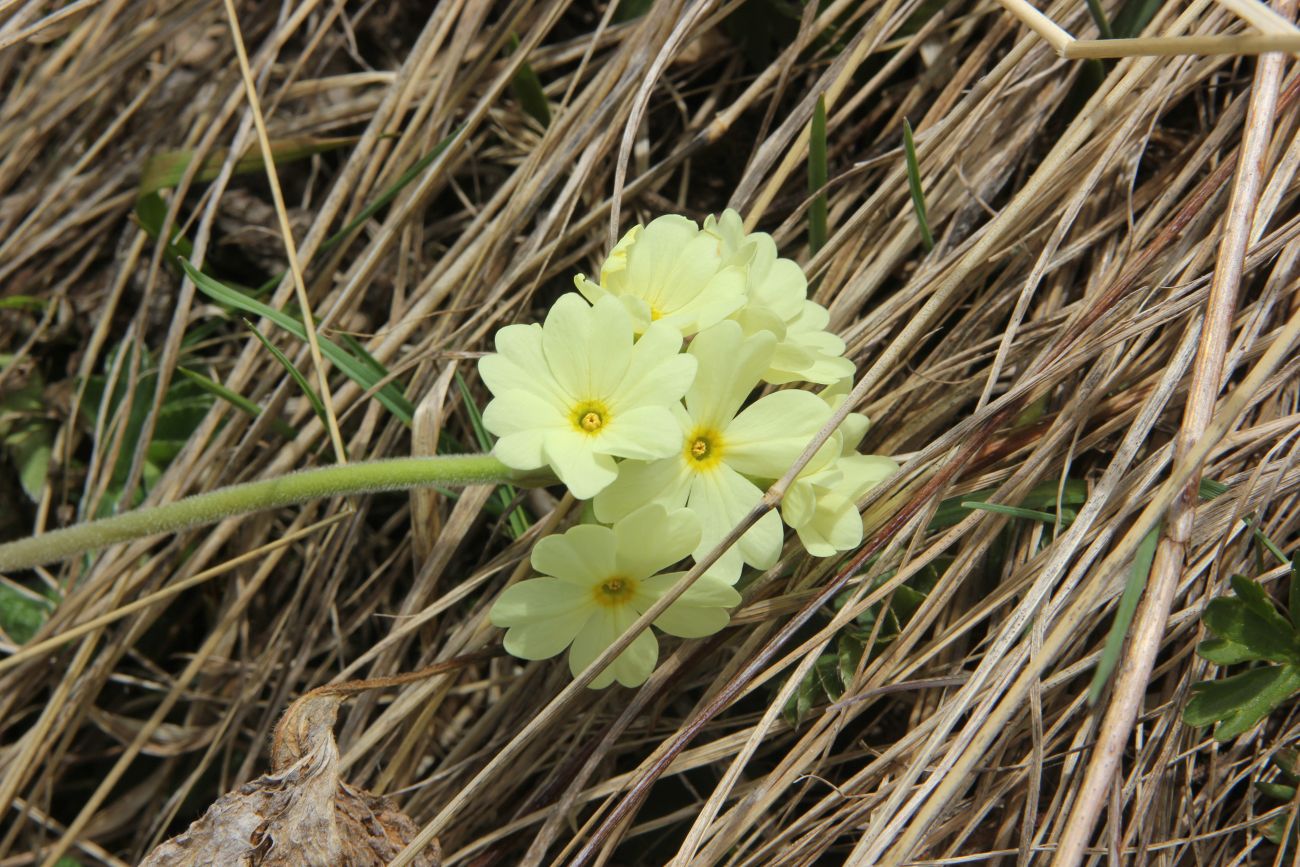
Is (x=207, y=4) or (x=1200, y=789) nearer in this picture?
(x=1200, y=789)

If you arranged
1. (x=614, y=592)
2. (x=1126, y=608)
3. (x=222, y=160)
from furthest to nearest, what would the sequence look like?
(x=222, y=160)
(x=614, y=592)
(x=1126, y=608)

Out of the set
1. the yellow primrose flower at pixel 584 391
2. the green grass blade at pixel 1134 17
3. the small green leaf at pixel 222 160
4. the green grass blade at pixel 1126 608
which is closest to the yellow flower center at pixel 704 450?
the yellow primrose flower at pixel 584 391

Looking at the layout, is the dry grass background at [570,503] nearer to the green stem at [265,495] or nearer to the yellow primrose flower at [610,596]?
the yellow primrose flower at [610,596]

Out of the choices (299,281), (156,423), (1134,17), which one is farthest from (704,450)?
(156,423)

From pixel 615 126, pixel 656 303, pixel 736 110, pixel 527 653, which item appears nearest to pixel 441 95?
pixel 615 126

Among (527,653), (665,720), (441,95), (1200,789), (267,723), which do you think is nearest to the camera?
(527,653)

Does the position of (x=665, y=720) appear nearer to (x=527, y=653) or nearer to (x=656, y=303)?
(x=527, y=653)

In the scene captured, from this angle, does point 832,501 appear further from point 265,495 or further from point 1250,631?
point 265,495
